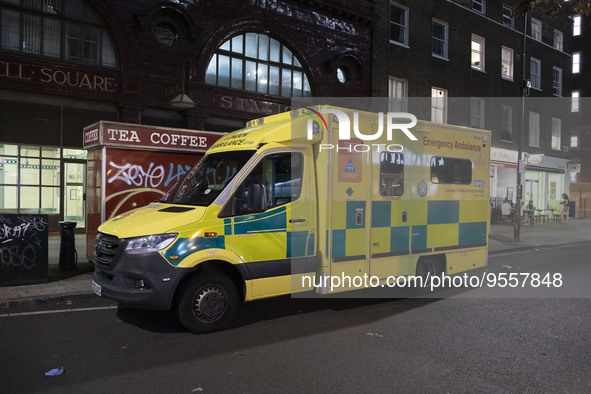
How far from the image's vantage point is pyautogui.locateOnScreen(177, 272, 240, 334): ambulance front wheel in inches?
220

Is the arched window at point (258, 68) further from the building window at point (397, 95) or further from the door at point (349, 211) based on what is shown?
the door at point (349, 211)

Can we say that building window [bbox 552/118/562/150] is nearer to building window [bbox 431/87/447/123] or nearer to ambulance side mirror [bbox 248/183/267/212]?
building window [bbox 431/87/447/123]

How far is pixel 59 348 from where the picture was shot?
5184 mm

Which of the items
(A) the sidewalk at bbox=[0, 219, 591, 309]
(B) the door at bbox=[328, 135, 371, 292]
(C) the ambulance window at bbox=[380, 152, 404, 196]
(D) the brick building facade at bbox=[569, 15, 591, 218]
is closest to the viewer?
(B) the door at bbox=[328, 135, 371, 292]

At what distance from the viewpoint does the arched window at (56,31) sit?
39.8 feet

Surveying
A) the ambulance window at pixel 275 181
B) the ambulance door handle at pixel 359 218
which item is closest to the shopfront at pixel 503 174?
the ambulance door handle at pixel 359 218

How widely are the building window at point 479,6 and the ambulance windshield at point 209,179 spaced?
21378 mm

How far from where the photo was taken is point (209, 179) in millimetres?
6359

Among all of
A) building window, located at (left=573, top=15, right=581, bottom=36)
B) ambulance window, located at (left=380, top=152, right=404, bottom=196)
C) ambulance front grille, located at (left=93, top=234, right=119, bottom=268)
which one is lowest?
ambulance front grille, located at (left=93, top=234, right=119, bottom=268)

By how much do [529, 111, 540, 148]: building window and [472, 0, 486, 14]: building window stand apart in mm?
7055

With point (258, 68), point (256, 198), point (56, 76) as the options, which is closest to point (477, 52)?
point (258, 68)

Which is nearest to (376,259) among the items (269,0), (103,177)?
(103,177)

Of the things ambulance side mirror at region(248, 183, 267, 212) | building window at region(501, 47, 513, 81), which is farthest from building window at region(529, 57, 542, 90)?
ambulance side mirror at region(248, 183, 267, 212)

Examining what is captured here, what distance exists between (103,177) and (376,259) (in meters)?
5.65
